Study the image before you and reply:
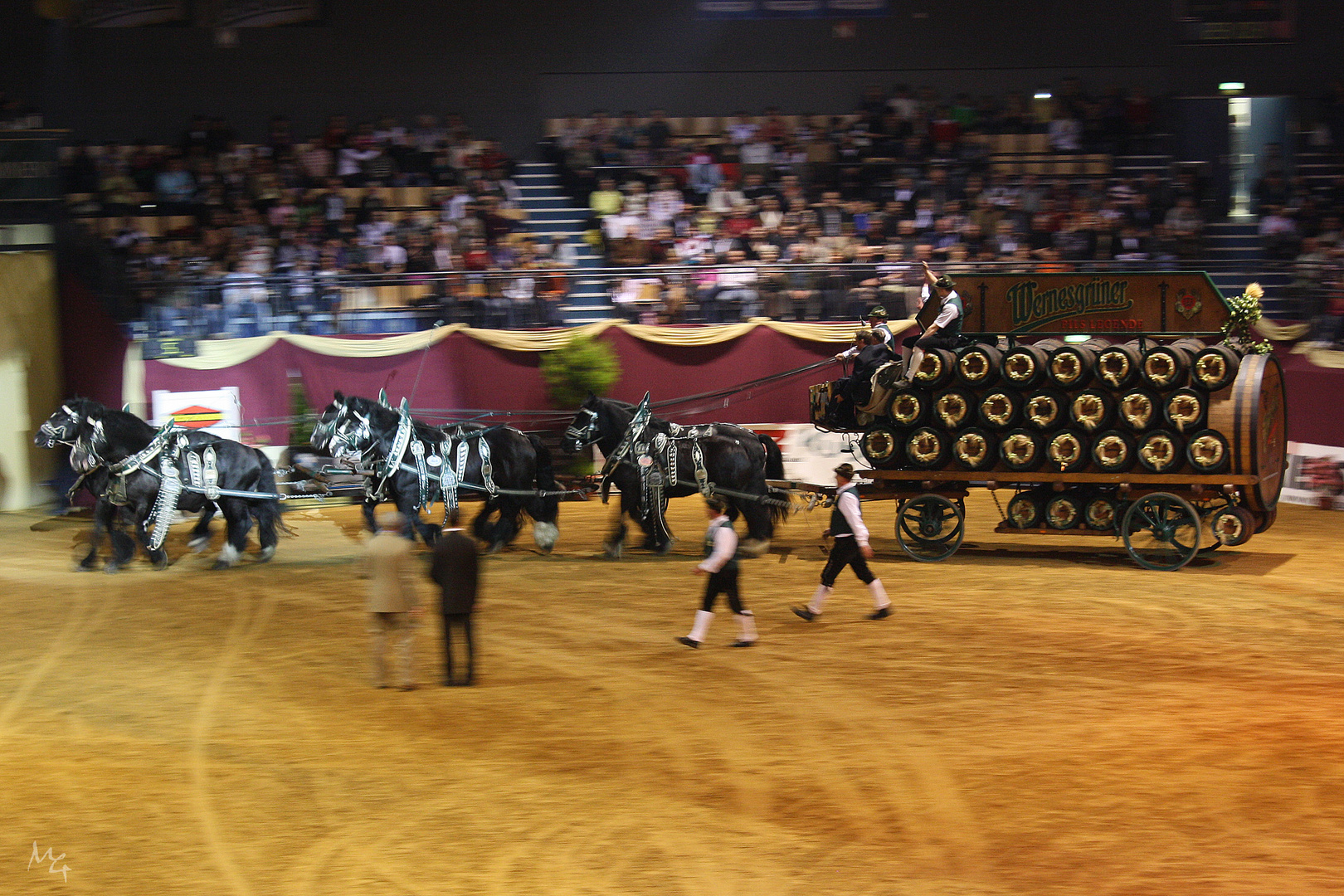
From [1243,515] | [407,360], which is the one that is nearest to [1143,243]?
[1243,515]

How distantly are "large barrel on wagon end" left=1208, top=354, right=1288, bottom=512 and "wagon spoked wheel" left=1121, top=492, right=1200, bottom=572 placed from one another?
2.26 ft

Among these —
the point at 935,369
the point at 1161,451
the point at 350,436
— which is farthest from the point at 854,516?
the point at 350,436

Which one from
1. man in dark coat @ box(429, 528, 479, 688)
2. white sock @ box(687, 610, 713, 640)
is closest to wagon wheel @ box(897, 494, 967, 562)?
white sock @ box(687, 610, 713, 640)

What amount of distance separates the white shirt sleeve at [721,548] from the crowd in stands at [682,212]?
449 inches

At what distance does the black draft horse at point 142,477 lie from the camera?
1474cm

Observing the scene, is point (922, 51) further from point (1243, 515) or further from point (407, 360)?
point (1243, 515)

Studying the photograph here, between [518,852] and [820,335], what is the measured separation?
15.2 m

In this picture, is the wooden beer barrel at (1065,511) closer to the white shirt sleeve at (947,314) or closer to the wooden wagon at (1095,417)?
the wooden wagon at (1095,417)

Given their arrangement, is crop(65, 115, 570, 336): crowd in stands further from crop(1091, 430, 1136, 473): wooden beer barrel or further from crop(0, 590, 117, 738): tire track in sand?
crop(1091, 430, 1136, 473): wooden beer barrel

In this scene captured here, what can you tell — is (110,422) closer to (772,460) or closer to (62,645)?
(62,645)

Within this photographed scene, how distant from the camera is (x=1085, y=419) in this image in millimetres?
13945

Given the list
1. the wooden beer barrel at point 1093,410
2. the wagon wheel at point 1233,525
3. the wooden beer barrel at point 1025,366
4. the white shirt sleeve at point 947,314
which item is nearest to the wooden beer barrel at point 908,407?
the white shirt sleeve at point 947,314

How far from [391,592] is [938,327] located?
7611 mm

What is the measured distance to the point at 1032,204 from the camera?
23.2 metres
